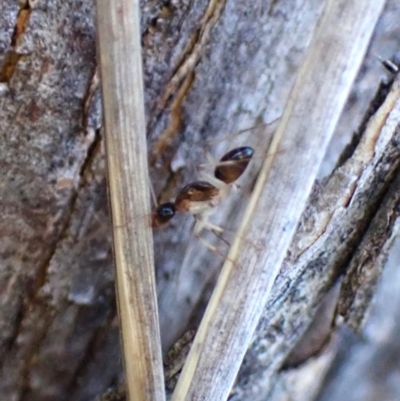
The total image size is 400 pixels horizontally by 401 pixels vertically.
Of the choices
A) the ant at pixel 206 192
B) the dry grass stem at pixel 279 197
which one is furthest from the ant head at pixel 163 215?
the dry grass stem at pixel 279 197

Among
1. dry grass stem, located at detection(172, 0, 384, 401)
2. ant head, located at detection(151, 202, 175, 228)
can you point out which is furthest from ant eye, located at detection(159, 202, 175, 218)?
dry grass stem, located at detection(172, 0, 384, 401)

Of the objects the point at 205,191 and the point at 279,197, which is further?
the point at 205,191

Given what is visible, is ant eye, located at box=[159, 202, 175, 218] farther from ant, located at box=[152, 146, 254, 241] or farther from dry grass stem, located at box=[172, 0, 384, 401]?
dry grass stem, located at box=[172, 0, 384, 401]

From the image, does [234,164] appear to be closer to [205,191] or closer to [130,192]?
[205,191]

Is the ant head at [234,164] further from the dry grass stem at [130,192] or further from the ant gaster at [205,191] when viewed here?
the dry grass stem at [130,192]

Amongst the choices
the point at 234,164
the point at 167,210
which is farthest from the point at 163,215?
the point at 234,164

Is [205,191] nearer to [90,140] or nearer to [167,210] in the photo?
[167,210]

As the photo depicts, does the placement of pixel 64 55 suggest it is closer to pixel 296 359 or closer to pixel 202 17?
pixel 202 17
